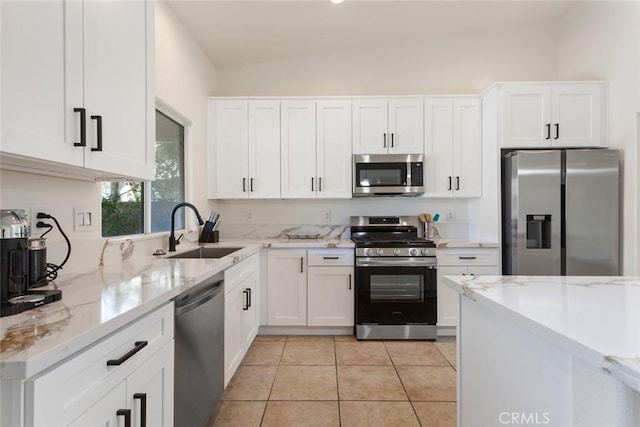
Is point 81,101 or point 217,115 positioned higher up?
point 217,115

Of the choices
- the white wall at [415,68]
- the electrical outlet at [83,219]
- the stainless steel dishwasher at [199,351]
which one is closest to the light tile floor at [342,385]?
the stainless steel dishwasher at [199,351]

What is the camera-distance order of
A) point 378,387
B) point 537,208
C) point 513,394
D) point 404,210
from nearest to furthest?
point 513,394, point 378,387, point 537,208, point 404,210

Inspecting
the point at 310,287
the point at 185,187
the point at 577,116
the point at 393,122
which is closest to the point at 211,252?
the point at 185,187

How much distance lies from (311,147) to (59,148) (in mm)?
2513

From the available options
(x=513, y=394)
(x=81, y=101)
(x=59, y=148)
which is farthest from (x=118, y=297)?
(x=513, y=394)

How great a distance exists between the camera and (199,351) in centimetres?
157

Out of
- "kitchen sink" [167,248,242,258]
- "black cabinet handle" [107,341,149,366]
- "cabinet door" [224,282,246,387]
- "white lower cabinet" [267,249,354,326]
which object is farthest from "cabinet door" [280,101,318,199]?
"black cabinet handle" [107,341,149,366]

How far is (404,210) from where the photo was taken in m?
3.74

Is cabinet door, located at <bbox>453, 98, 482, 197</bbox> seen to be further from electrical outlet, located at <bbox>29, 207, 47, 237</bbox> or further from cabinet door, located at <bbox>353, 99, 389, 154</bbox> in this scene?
electrical outlet, located at <bbox>29, 207, 47, 237</bbox>

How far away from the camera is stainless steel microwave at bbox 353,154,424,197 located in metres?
3.35

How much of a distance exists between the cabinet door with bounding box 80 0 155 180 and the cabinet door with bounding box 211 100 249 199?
1.73 metres

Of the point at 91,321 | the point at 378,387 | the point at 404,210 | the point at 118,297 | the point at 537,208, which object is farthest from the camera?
the point at 404,210

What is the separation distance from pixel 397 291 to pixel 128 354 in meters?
2.51

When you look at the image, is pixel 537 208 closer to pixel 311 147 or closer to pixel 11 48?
pixel 311 147
